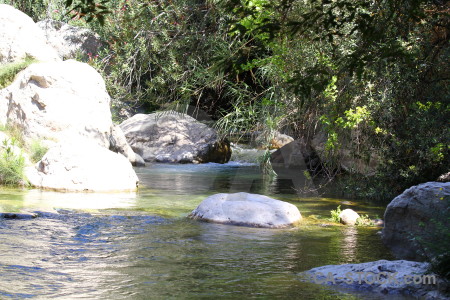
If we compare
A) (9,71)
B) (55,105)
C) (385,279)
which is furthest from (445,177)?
(9,71)

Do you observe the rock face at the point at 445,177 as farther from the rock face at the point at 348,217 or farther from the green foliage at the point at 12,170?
the green foliage at the point at 12,170

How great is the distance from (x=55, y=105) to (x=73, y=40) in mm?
9477

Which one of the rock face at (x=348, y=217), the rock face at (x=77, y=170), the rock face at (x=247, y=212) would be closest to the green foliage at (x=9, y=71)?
the rock face at (x=77, y=170)

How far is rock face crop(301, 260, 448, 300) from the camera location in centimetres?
446

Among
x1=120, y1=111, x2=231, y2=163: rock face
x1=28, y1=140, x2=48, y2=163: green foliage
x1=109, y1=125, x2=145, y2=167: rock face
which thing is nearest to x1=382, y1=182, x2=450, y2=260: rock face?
x1=28, y1=140, x2=48, y2=163: green foliage

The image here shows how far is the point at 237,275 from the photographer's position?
5.32 meters

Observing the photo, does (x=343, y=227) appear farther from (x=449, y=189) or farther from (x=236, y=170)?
(x=236, y=170)

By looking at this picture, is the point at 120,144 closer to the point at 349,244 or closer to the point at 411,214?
the point at 349,244

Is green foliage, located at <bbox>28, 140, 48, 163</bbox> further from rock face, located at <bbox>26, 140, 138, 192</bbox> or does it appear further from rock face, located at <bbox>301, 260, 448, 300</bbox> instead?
rock face, located at <bbox>301, 260, 448, 300</bbox>

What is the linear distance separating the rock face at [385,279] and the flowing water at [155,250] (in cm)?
19

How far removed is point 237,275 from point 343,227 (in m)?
3.30

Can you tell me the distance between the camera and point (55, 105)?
1273cm

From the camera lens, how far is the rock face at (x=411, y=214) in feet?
20.6

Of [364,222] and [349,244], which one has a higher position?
[364,222]
